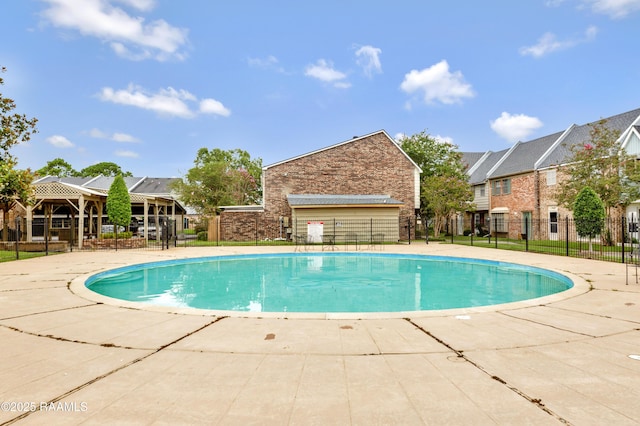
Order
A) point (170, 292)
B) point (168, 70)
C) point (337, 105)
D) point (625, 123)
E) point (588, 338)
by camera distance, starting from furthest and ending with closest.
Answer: point (337, 105) → point (168, 70) → point (625, 123) → point (170, 292) → point (588, 338)

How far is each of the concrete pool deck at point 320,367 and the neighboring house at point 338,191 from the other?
54.1ft

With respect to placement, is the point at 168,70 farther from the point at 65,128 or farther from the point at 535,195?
the point at 535,195

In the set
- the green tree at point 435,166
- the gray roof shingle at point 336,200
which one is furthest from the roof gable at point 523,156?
the gray roof shingle at point 336,200

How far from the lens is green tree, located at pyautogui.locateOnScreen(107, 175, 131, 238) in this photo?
18.9 meters

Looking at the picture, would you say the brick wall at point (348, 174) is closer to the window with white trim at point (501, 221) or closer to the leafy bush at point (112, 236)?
the window with white trim at point (501, 221)

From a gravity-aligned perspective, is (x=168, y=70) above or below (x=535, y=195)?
above

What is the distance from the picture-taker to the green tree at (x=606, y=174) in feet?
55.4

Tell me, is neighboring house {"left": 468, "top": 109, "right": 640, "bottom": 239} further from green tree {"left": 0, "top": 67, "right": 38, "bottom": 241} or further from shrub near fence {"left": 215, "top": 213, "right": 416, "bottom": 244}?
green tree {"left": 0, "top": 67, "right": 38, "bottom": 241}

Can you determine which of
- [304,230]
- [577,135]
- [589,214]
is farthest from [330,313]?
[577,135]

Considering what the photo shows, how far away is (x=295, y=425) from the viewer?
7.57 feet

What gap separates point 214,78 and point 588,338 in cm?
2239

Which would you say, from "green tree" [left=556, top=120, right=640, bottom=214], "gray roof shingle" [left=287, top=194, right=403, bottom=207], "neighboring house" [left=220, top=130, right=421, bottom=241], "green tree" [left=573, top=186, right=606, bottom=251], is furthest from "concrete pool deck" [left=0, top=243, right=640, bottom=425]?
"neighboring house" [left=220, top=130, right=421, bottom=241]

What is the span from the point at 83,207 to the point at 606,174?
2793 cm

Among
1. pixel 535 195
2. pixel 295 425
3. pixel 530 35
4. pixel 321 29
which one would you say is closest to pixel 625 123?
pixel 535 195
